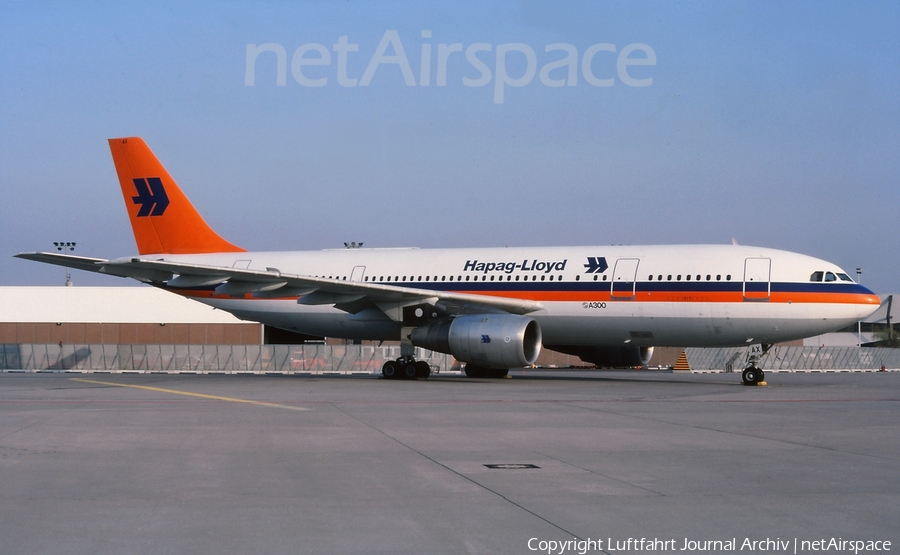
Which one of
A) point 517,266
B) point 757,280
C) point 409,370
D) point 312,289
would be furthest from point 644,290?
point 312,289

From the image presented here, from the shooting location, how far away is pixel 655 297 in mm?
25250

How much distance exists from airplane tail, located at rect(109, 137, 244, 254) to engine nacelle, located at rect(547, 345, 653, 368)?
1252 cm

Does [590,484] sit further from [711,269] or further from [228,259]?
[228,259]

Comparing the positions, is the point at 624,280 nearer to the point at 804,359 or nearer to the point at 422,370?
the point at 422,370

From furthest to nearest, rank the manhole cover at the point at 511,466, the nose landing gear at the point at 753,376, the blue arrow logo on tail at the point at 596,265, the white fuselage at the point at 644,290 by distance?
the blue arrow logo on tail at the point at 596,265, the nose landing gear at the point at 753,376, the white fuselage at the point at 644,290, the manhole cover at the point at 511,466

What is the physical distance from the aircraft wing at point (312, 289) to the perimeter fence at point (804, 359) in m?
17.7

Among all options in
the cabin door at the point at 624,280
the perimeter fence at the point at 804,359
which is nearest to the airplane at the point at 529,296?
the cabin door at the point at 624,280

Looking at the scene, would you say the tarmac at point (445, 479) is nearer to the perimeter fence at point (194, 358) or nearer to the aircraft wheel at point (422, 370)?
the aircraft wheel at point (422, 370)

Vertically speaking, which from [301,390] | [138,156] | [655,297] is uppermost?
[138,156]

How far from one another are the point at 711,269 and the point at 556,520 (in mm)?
19358

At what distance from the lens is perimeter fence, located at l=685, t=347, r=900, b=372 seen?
139 ft

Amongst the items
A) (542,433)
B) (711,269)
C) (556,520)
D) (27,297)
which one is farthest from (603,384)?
(27,297)

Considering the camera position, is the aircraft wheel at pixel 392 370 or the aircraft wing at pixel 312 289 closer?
the aircraft wing at pixel 312 289

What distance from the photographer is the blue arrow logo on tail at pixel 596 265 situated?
26359 millimetres
